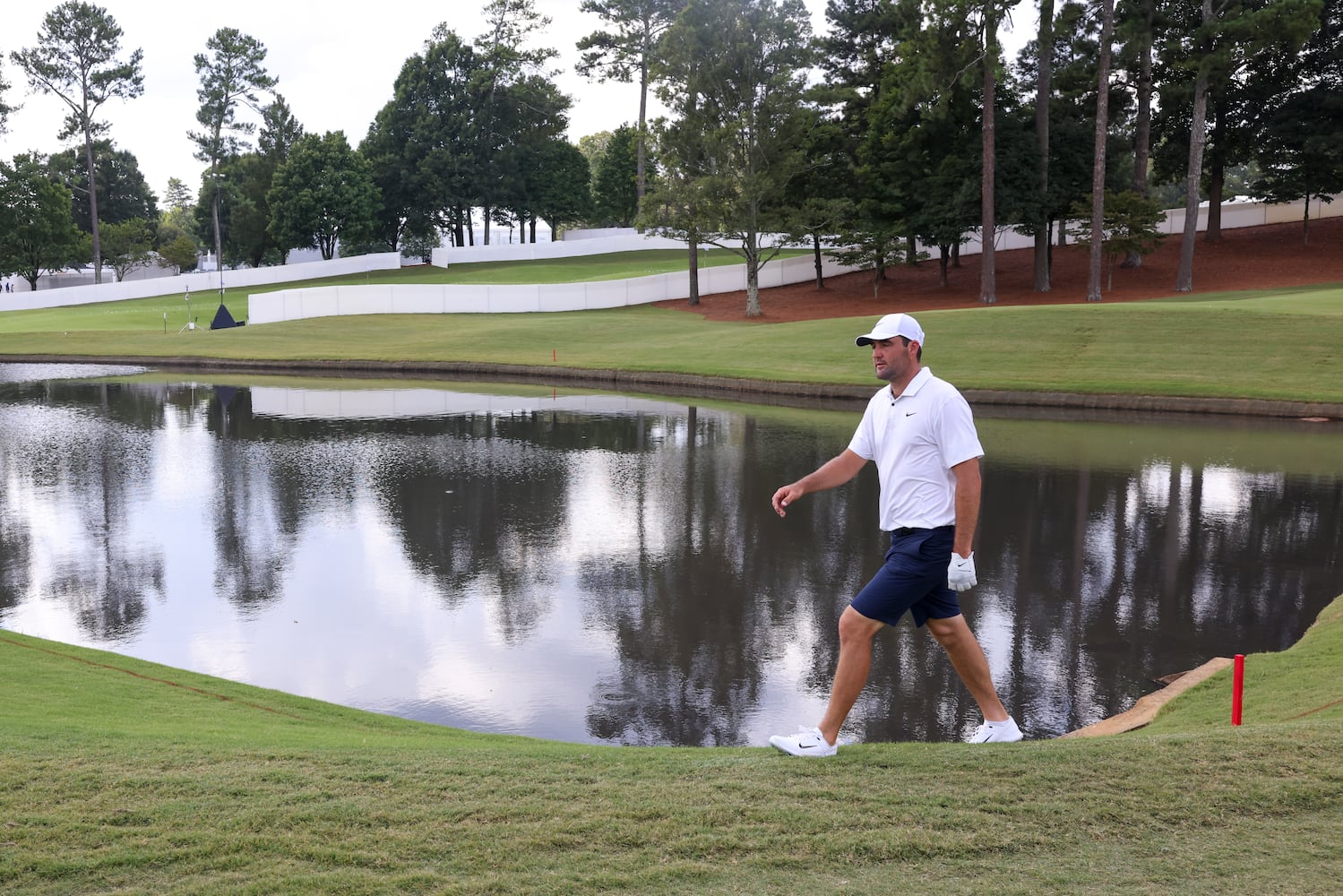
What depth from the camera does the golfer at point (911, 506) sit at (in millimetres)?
5402

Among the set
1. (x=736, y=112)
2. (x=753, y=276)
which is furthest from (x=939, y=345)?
(x=736, y=112)

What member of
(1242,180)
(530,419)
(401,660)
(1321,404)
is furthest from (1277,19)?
(1242,180)

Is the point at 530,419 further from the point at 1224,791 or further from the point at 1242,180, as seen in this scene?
the point at 1242,180

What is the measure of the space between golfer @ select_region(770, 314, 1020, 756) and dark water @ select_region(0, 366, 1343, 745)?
2.26m

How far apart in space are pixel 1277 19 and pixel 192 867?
4254cm

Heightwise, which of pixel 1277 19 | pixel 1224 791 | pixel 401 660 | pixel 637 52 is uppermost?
pixel 637 52

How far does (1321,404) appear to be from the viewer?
23.1 metres

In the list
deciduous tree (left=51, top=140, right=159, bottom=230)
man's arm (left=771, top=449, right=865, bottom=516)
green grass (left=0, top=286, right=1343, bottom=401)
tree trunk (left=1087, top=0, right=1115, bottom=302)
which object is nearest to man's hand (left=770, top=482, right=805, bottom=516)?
man's arm (left=771, top=449, right=865, bottom=516)

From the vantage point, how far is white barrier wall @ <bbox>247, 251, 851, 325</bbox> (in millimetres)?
48156

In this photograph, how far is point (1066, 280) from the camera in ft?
159

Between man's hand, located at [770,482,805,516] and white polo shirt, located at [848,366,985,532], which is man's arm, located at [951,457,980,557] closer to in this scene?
white polo shirt, located at [848,366,985,532]

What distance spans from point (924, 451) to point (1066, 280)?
1817 inches

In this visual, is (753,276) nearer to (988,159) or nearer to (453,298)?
(988,159)

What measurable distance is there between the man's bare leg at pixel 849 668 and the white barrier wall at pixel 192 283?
6384 centimetres
